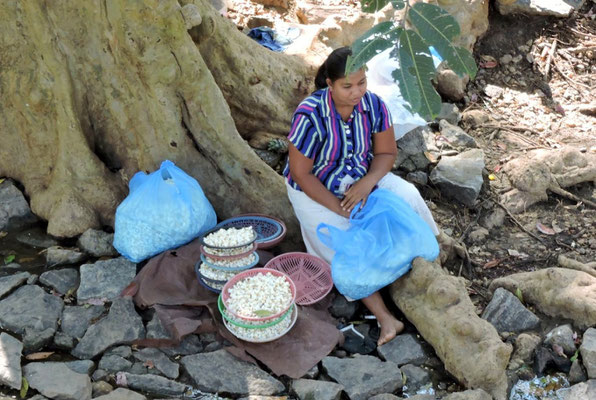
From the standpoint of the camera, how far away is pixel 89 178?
4430mm

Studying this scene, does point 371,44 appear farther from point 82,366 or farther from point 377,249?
point 82,366

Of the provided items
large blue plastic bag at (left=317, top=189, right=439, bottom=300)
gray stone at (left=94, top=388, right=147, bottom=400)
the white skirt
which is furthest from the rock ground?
the white skirt

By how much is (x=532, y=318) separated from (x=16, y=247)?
10.3 feet

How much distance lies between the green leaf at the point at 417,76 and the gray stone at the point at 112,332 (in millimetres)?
2274

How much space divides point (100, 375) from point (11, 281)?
96cm

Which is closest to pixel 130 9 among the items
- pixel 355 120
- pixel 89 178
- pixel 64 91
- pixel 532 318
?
pixel 64 91

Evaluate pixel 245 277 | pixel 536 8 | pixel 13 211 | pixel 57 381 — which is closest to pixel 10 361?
pixel 57 381

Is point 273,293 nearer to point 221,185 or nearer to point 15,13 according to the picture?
point 221,185

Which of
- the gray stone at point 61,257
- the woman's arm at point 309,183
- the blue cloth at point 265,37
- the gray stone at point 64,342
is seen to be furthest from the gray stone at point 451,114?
the gray stone at point 64,342

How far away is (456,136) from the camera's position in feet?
18.9

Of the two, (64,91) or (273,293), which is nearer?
(273,293)

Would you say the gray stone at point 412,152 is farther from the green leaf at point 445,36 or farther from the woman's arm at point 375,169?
the green leaf at point 445,36

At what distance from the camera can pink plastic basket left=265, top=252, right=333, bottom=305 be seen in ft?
12.7

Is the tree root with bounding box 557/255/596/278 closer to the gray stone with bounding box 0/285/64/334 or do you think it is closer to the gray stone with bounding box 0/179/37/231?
the gray stone with bounding box 0/285/64/334
